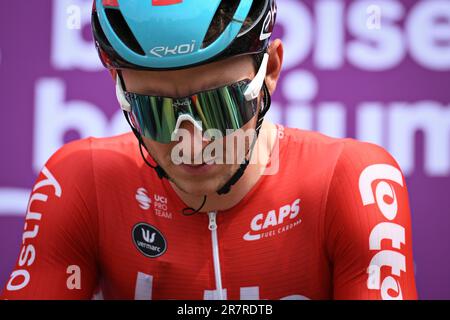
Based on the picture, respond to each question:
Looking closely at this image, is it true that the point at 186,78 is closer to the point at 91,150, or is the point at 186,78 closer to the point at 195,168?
the point at 195,168

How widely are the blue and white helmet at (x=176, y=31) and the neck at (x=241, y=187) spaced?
0.38m

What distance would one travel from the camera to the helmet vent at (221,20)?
1628 mm

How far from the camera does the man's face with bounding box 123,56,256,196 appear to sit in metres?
1.64

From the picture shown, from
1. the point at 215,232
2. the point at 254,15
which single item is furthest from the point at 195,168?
the point at 254,15

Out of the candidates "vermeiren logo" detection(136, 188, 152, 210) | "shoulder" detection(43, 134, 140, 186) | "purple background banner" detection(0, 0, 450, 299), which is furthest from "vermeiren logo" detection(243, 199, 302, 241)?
"purple background banner" detection(0, 0, 450, 299)

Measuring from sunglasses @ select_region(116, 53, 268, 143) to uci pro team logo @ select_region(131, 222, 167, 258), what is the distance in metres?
0.36

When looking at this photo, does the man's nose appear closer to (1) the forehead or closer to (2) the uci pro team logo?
(1) the forehead

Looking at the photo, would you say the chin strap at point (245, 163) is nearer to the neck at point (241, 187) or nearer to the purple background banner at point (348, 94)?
the neck at point (241, 187)

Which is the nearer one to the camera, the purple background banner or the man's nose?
the man's nose

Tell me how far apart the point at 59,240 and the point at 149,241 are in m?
0.24

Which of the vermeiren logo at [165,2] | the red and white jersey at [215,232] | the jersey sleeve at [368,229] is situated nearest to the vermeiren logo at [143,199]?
the red and white jersey at [215,232]

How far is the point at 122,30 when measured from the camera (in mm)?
1697

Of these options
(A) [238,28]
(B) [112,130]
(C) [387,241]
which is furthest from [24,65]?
(C) [387,241]
